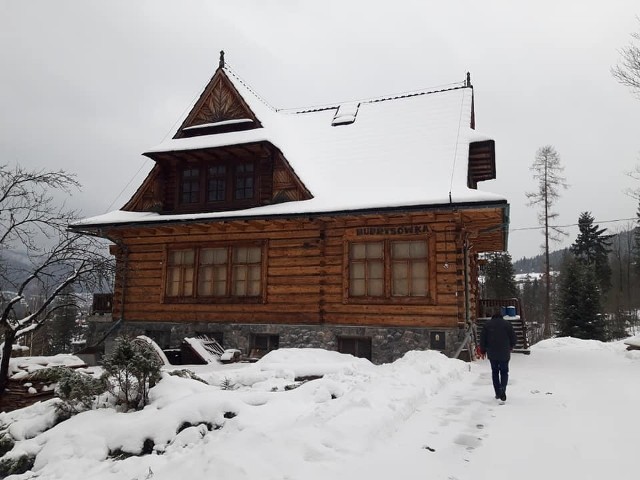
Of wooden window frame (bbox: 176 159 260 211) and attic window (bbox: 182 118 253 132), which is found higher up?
attic window (bbox: 182 118 253 132)

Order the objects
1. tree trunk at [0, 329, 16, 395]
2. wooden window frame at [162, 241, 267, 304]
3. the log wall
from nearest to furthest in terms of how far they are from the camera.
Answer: tree trunk at [0, 329, 16, 395] < the log wall < wooden window frame at [162, 241, 267, 304]

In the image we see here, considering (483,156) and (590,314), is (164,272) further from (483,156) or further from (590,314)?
(590,314)

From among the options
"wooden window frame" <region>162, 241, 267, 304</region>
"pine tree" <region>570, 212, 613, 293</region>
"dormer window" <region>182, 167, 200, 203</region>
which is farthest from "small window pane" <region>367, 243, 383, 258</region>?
"pine tree" <region>570, 212, 613, 293</region>

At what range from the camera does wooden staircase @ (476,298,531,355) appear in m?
17.8

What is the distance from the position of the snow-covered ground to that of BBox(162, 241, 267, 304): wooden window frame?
5986mm

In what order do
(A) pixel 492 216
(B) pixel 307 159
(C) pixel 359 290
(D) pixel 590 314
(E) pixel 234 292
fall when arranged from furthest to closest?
1. (D) pixel 590 314
2. (B) pixel 307 159
3. (E) pixel 234 292
4. (C) pixel 359 290
5. (A) pixel 492 216

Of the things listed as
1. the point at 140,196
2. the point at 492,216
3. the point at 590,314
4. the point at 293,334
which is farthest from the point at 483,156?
the point at 590,314

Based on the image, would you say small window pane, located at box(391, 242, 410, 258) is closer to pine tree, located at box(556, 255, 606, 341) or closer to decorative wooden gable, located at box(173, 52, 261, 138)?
decorative wooden gable, located at box(173, 52, 261, 138)

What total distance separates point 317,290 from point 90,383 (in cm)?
822

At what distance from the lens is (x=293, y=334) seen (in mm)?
15023

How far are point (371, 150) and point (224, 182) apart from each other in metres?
5.47

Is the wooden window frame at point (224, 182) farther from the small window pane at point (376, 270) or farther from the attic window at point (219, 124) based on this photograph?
the small window pane at point (376, 270)

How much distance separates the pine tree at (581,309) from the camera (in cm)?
3344

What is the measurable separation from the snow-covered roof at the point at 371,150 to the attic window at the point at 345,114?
52 millimetres
